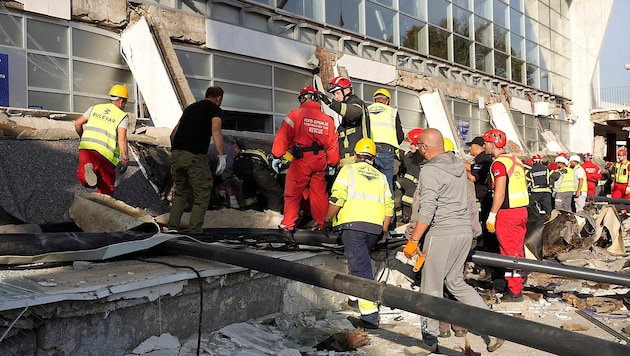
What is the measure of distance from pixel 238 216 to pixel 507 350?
135 inches

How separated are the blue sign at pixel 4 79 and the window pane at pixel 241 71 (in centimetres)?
424

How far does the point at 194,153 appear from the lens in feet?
19.0

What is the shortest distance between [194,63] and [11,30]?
11.9 feet

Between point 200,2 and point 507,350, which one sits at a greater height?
point 200,2

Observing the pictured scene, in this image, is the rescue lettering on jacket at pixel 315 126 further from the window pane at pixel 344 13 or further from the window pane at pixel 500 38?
the window pane at pixel 500 38

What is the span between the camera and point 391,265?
6621 millimetres

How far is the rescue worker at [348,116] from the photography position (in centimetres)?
664

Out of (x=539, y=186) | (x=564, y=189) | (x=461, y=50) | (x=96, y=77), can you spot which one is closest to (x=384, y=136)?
(x=539, y=186)

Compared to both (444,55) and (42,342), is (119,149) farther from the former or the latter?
(444,55)

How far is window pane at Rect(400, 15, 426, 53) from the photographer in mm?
18141

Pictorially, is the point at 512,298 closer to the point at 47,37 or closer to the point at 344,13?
the point at 47,37

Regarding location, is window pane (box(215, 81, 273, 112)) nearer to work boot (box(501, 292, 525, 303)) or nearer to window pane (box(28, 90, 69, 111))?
window pane (box(28, 90, 69, 111))

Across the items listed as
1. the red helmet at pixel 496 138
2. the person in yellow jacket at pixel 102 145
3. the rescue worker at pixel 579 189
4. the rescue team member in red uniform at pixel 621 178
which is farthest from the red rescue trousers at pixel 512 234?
the rescue team member in red uniform at pixel 621 178

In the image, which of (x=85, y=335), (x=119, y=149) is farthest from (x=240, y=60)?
(x=85, y=335)
